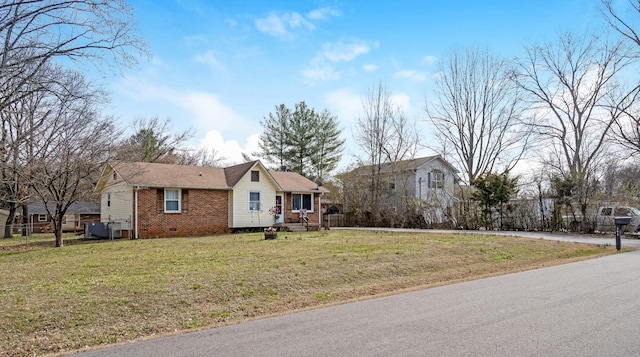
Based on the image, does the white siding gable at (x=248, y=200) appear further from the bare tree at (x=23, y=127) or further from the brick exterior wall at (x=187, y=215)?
the bare tree at (x=23, y=127)

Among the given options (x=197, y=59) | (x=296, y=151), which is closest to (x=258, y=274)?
(x=197, y=59)

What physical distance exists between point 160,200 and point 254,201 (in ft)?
17.6

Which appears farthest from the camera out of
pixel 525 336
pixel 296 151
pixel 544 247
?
pixel 296 151

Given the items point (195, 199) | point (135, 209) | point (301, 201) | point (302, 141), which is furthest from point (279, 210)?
point (302, 141)

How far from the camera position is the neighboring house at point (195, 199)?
837 inches

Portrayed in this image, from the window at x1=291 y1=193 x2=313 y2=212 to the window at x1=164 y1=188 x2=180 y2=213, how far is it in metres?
7.39

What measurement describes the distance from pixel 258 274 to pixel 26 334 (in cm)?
444

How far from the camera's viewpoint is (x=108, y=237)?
2141 centimetres

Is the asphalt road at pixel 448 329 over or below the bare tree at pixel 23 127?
below

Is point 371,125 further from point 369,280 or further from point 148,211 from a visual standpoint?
point 369,280

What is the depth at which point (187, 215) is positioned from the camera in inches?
890

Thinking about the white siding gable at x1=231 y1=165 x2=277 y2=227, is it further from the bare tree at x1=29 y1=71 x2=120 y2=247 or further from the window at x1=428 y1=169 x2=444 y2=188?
the window at x1=428 y1=169 x2=444 y2=188

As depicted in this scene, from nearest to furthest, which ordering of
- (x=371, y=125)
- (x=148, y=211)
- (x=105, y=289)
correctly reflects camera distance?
(x=105, y=289) → (x=148, y=211) → (x=371, y=125)

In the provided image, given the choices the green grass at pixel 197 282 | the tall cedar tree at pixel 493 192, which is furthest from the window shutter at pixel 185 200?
the tall cedar tree at pixel 493 192
